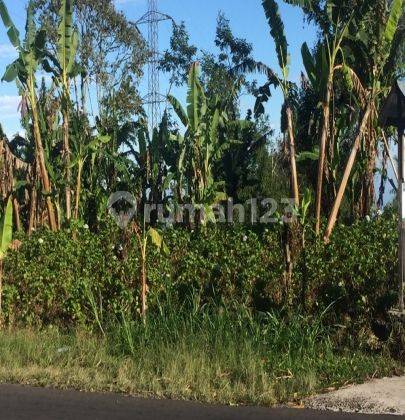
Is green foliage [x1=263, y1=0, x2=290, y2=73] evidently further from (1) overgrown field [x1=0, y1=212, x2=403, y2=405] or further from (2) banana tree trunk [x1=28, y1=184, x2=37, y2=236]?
(2) banana tree trunk [x1=28, y1=184, x2=37, y2=236]

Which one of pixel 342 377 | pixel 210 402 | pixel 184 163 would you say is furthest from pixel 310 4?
pixel 210 402

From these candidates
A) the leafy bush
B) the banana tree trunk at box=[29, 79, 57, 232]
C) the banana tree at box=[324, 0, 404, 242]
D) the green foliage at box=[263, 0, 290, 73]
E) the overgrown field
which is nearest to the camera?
the overgrown field

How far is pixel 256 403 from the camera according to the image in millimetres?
5918

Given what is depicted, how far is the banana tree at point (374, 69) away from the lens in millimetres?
9898

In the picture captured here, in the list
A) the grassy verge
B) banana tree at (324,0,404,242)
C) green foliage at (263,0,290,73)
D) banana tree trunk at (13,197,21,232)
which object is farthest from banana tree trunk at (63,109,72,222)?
banana tree at (324,0,404,242)

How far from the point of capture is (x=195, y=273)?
8805mm

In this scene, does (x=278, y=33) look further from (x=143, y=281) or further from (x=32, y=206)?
(x=32, y=206)

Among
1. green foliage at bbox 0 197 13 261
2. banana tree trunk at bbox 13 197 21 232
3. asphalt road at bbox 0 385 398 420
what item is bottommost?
asphalt road at bbox 0 385 398 420

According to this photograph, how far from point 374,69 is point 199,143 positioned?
343 cm

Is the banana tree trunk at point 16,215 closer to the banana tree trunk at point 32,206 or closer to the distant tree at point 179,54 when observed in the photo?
the banana tree trunk at point 32,206

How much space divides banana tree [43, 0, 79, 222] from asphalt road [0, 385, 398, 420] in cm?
520

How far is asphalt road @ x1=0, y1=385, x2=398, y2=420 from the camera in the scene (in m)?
5.54

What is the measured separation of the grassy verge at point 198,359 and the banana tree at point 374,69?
2.61 m

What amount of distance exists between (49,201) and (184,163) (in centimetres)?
280
